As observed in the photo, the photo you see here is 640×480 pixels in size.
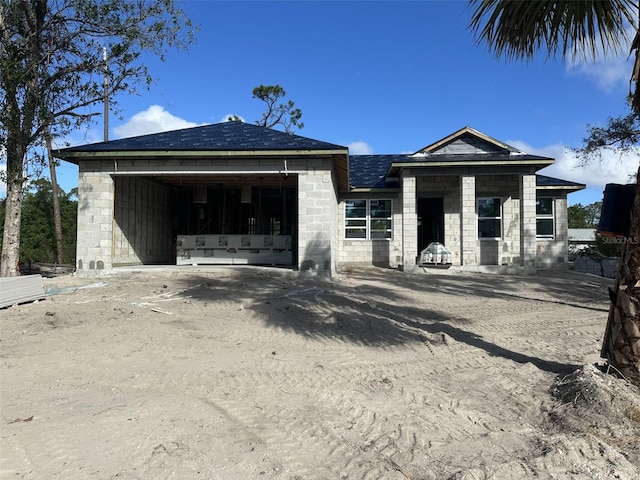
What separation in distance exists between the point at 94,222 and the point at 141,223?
12.2 ft

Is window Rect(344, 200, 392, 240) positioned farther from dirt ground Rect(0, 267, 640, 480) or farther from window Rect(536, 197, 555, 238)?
dirt ground Rect(0, 267, 640, 480)

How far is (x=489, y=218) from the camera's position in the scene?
18578 millimetres

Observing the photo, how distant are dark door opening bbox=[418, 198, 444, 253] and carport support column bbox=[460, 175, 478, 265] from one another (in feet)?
6.47

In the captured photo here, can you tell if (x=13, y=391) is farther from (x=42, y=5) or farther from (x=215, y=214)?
(x=215, y=214)

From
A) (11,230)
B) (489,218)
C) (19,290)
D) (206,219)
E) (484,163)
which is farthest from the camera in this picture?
(206,219)

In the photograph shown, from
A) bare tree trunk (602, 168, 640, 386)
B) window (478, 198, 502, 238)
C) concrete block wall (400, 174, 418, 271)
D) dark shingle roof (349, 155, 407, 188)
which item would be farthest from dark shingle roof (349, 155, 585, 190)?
bare tree trunk (602, 168, 640, 386)

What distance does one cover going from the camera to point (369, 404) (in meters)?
4.41

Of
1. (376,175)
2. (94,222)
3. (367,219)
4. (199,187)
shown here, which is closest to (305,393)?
(94,222)

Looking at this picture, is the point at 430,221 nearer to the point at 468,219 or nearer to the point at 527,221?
the point at 468,219

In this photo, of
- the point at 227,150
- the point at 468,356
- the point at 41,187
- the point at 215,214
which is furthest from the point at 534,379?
the point at 41,187

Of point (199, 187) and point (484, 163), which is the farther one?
point (199, 187)

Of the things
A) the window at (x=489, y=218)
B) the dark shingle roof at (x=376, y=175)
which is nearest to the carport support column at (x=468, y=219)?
the window at (x=489, y=218)

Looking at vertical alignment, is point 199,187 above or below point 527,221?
above

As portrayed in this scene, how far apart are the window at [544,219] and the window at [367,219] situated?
6541 mm
